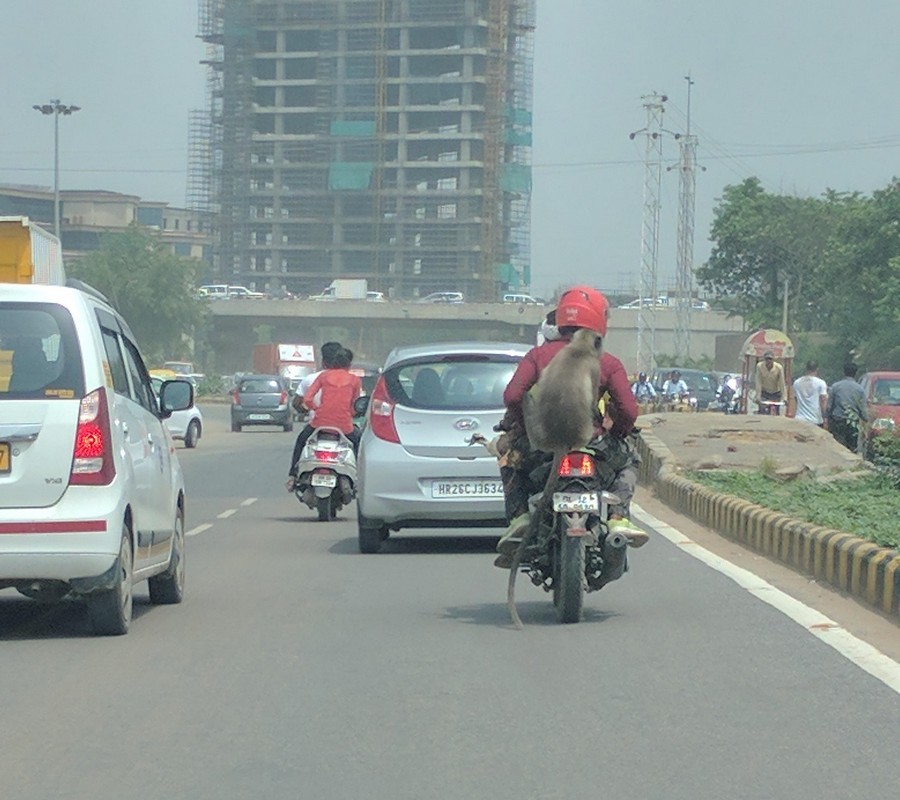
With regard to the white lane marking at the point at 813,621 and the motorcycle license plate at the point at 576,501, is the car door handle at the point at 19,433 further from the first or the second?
the white lane marking at the point at 813,621

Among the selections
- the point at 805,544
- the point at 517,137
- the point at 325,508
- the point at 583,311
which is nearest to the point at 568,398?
the point at 583,311

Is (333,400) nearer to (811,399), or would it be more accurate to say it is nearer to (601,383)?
(601,383)

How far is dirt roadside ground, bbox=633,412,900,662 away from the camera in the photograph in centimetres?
950

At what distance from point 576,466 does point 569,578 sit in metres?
0.57

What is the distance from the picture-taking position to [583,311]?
28.6ft

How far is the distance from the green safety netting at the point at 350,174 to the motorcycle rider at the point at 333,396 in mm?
136039

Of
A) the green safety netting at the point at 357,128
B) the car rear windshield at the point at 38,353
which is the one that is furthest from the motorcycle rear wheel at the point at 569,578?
the green safety netting at the point at 357,128

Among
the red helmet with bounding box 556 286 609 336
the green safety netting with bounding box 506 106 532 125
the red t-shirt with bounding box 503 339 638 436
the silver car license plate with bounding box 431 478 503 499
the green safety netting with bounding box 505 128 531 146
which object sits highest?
the green safety netting with bounding box 506 106 532 125

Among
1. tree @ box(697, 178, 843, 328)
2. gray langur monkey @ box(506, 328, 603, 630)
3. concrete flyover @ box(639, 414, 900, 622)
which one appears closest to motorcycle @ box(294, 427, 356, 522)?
concrete flyover @ box(639, 414, 900, 622)

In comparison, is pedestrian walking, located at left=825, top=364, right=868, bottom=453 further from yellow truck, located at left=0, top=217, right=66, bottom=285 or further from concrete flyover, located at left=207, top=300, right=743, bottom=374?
concrete flyover, located at left=207, top=300, right=743, bottom=374

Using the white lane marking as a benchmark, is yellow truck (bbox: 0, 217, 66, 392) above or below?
above

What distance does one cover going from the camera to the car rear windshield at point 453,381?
13.4m

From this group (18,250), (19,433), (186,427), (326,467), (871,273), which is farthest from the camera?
(871,273)

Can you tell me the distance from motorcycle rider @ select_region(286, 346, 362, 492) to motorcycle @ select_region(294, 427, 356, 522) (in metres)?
0.09
